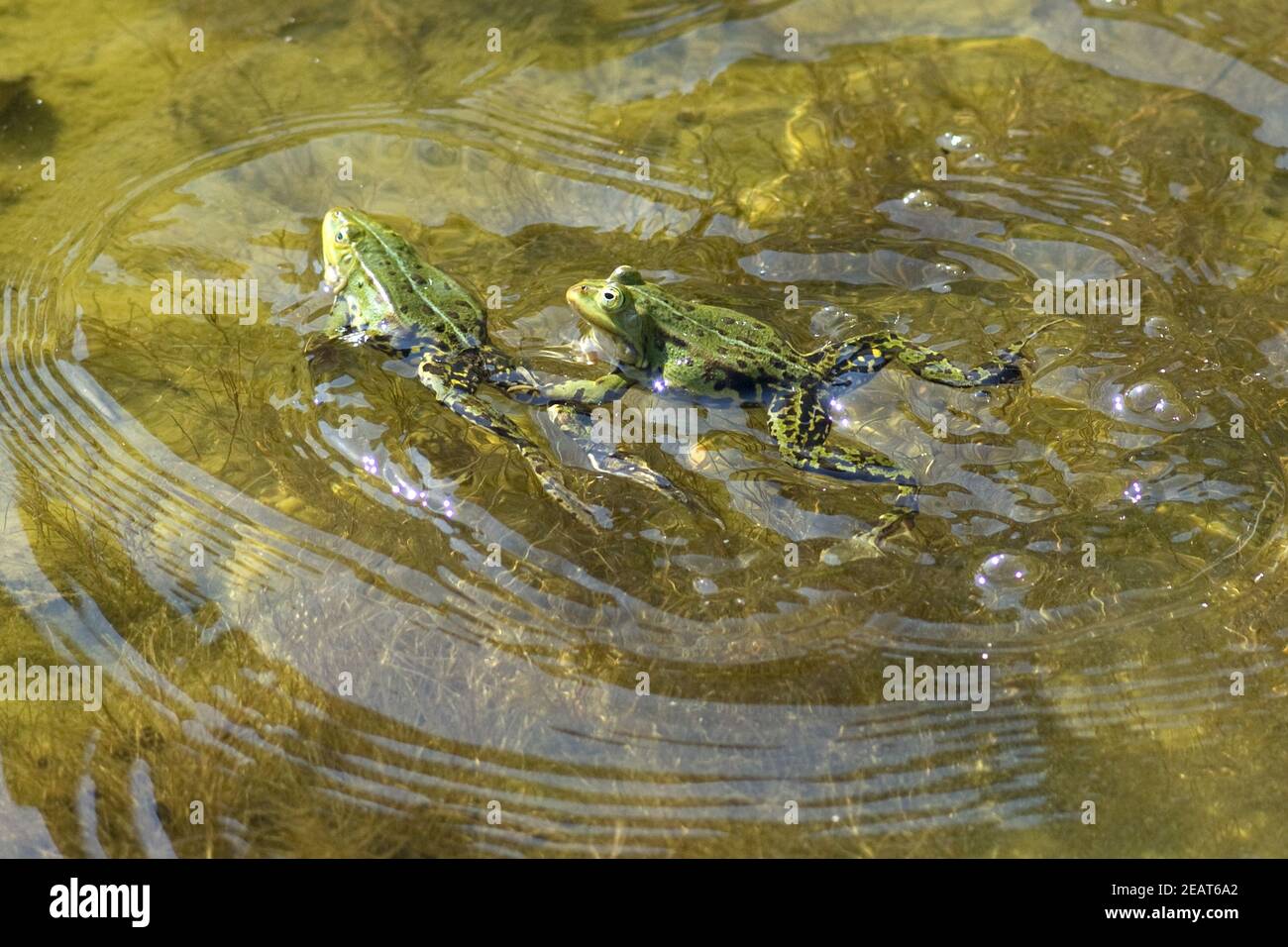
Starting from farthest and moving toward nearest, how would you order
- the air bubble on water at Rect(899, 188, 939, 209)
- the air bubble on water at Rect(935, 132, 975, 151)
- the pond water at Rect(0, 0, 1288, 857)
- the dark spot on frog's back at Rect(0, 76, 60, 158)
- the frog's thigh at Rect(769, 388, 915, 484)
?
the air bubble on water at Rect(935, 132, 975, 151) < the dark spot on frog's back at Rect(0, 76, 60, 158) < the air bubble on water at Rect(899, 188, 939, 209) < the frog's thigh at Rect(769, 388, 915, 484) < the pond water at Rect(0, 0, 1288, 857)

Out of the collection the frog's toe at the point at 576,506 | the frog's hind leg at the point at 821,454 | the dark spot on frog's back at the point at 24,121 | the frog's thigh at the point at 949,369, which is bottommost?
the frog's toe at the point at 576,506

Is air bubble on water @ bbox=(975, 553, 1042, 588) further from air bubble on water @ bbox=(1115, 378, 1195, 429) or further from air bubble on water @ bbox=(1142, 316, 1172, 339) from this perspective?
air bubble on water @ bbox=(1142, 316, 1172, 339)

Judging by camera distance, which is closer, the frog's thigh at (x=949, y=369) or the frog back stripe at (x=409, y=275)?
the frog's thigh at (x=949, y=369)

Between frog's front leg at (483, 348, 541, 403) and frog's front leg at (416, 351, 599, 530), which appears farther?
frog's front leg at (483, 348, 541, 403)

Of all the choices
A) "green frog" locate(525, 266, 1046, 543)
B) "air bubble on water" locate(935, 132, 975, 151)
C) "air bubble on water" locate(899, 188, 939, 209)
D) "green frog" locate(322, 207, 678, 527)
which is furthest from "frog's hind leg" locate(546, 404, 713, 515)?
"air bubble on water" locate(935, 132, 975, 151)

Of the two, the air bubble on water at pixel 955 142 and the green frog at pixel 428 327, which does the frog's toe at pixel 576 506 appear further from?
the air bubble on water at pixel 955 142

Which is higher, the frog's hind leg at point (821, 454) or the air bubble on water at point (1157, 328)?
the air bubble on water at point (1157, 328)

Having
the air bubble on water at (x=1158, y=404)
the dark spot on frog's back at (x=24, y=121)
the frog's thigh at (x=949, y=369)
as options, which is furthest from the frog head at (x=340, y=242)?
the air bubble on water at (x=1158, y=404)

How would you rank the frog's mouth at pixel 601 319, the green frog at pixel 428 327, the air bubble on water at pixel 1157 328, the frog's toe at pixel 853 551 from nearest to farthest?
the frog's toe at pixel 853 551, the green frog at pixel 428 327, the frog's mouth at pixel 601 319, the air bubble on water at pixel 1157 328

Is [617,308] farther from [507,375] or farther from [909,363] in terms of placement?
[909,363]
